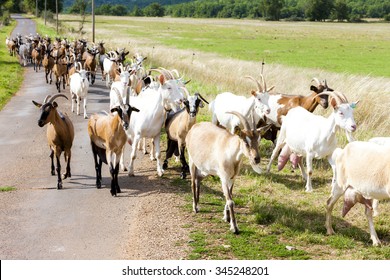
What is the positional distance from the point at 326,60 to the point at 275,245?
39.5m

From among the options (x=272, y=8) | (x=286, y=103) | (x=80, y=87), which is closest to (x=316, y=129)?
(x=286, y=103)

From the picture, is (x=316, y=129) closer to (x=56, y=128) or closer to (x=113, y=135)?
(x=113, y=135)

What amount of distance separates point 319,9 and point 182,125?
13599 centimetres

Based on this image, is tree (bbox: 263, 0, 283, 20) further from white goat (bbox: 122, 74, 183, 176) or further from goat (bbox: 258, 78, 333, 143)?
white goat (bbox: 122, 74, 183, 176)

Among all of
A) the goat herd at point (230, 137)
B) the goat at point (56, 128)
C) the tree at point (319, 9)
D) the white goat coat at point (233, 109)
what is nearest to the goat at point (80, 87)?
the goat herd at point (230, 137)

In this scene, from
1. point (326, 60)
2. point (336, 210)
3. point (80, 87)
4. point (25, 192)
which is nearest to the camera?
point (336, 210)

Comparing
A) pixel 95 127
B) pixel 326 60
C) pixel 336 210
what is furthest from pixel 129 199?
pixel 326 60

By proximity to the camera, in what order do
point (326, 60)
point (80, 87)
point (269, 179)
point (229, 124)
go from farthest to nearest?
point (326, 60)
point (80, 87)
point (229, 124)
point (269, 179)

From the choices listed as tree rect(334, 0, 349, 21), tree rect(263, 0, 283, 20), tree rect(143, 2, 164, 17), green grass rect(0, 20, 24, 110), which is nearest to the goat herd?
green grass rect(0, 20, 24, 110)

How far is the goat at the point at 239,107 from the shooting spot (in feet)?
44.3

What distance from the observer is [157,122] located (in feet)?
42.2

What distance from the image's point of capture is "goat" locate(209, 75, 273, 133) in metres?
13.5

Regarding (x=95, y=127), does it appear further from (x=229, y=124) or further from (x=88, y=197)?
(x=229, y=124)

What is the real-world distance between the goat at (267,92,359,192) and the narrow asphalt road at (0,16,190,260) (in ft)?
9.61
